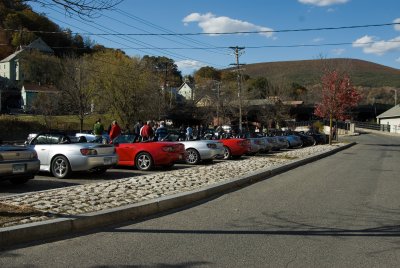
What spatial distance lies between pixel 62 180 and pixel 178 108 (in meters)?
64.0

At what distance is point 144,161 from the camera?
1484 centimetres

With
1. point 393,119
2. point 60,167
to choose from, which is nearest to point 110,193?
point 60,167

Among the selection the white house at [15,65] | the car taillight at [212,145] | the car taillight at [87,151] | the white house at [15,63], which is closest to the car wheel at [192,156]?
→ the car taillight at [212,145]

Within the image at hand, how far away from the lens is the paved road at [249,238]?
5477mm

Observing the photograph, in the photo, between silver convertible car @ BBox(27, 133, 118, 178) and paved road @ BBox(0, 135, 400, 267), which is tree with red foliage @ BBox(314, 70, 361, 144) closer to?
silver convertible car @ BBox(27, 133, 118, 178)

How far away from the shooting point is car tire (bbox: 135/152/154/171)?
48.2 feet

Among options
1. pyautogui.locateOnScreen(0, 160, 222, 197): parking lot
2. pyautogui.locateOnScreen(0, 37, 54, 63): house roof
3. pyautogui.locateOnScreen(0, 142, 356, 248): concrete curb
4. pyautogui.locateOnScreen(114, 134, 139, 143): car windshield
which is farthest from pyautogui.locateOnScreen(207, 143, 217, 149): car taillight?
pyautogui.locateOnScreen(0, 37, 54, 63): house roof

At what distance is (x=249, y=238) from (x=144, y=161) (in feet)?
28.4

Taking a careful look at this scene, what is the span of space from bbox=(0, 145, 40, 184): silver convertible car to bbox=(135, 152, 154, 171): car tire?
15.2ft

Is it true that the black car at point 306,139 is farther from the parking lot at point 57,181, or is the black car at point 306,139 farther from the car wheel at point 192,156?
the parking lot at point 57,181

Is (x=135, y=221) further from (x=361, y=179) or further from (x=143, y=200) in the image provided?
(x=361, y=179)

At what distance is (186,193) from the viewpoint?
30.9 feet

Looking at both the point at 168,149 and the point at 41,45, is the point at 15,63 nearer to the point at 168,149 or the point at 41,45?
the point at 41,45

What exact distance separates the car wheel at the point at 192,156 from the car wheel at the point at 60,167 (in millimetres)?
6203
